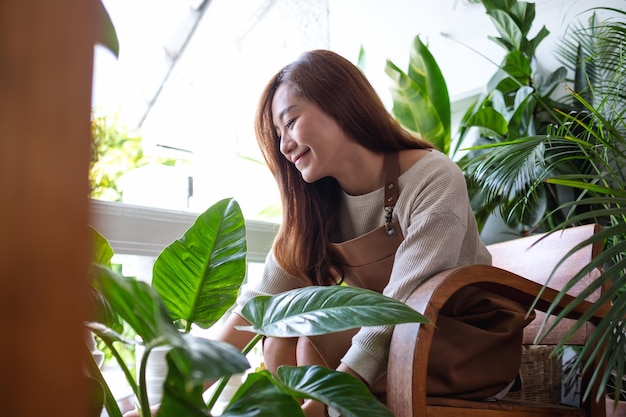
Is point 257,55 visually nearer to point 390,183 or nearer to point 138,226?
point 138,226

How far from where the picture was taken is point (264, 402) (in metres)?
0.74

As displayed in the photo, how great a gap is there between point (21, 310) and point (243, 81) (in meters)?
3.75

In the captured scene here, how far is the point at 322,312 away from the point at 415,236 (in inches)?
19.0

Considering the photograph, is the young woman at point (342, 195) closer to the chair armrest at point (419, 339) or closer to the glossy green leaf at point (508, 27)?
the chair armrest at point (419, 339)

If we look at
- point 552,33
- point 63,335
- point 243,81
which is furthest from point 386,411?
point 243,81

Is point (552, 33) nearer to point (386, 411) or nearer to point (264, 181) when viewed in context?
point (264, 181)

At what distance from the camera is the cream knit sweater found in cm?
113

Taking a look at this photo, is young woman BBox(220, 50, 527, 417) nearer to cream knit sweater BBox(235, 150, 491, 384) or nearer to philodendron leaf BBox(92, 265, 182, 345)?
cream knit sweater BBox(235, 150, 491, 384)

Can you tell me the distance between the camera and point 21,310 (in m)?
0.30

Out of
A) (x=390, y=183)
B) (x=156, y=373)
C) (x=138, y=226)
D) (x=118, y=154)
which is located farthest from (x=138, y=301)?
(x=118, y=154)

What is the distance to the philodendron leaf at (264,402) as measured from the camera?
0.72 metres

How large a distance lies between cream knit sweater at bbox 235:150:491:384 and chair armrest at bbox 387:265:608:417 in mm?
101

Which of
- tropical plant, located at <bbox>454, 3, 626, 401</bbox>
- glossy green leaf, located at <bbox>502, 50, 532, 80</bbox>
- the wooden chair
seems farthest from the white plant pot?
glossy green leaf, located at <bbox>502, 50, 532, 80</bbox>

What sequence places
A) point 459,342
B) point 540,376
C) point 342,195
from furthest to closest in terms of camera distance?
point 342,195
point 540,376
point 459,342
